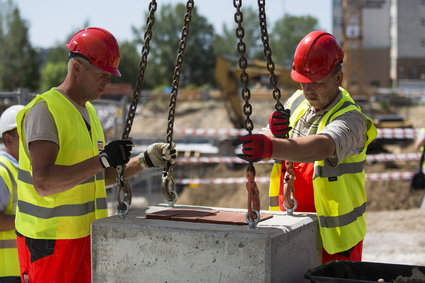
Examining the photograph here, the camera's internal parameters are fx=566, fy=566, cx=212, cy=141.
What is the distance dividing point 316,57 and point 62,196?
170 cm

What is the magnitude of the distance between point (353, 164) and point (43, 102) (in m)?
1.86

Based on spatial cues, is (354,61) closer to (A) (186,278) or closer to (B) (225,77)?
(B) (225,77)

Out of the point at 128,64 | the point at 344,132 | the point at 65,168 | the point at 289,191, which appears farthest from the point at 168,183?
the point at 128,64

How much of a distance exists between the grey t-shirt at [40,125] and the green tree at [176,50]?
74.2 meters

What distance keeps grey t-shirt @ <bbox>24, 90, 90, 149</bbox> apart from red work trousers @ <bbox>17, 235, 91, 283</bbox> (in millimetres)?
601

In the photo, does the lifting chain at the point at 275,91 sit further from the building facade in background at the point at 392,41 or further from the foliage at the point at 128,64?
the foliage at the point at 128,64

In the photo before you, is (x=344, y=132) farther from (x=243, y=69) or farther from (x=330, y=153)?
(x=243, y=69)

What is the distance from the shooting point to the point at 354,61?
4031 cm

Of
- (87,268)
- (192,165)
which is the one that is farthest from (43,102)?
(192,165)

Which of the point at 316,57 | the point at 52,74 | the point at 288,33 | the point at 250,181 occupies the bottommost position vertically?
the point at 52,74

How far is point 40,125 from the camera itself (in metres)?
3.22

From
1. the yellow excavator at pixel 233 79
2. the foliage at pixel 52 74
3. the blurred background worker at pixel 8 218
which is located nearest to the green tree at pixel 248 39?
the foliage at pixel 52 74

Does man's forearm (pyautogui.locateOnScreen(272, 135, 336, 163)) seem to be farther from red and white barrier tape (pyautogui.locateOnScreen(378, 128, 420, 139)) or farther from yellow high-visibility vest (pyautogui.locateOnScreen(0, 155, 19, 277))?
red and white barrier tape (pyautogui.locateOnScreen(378, 128, 420, 139))

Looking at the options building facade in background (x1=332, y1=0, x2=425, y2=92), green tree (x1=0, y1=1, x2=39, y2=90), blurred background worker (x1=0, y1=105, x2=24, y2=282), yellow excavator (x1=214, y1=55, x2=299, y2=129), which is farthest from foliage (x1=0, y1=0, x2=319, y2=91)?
blurred background worker (x1=0, y1=105, x2=24, y2=282)
